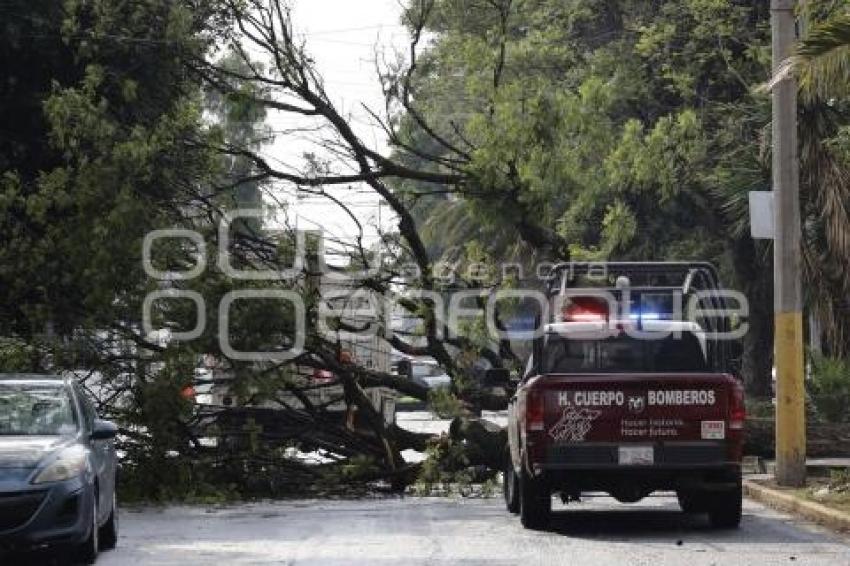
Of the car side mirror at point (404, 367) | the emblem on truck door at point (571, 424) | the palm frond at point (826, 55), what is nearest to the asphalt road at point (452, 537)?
the emblem on truck door at point (571, 424)

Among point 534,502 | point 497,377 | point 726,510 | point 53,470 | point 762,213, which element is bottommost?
point 726,510

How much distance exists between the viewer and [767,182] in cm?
2445

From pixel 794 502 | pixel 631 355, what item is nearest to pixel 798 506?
pixel 794 502

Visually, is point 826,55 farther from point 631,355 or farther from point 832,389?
point 832,389

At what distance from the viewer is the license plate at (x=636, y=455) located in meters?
14.4

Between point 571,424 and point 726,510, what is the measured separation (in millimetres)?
1904

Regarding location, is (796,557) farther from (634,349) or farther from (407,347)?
(407,347)

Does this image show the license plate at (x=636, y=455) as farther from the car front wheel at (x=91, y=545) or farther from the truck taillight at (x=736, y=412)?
the car front wheel at (x=91, y=545)

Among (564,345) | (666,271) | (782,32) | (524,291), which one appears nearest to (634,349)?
(564,345)

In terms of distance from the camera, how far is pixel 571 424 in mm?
14320

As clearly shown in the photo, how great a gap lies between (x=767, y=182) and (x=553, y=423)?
447 inches

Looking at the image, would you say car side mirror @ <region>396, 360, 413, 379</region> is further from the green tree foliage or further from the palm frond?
the palm frond

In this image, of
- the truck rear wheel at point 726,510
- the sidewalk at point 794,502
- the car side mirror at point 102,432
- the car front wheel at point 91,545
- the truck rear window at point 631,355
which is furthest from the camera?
the truck rear window at point 631,355

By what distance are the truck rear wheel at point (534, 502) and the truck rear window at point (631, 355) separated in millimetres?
1173
